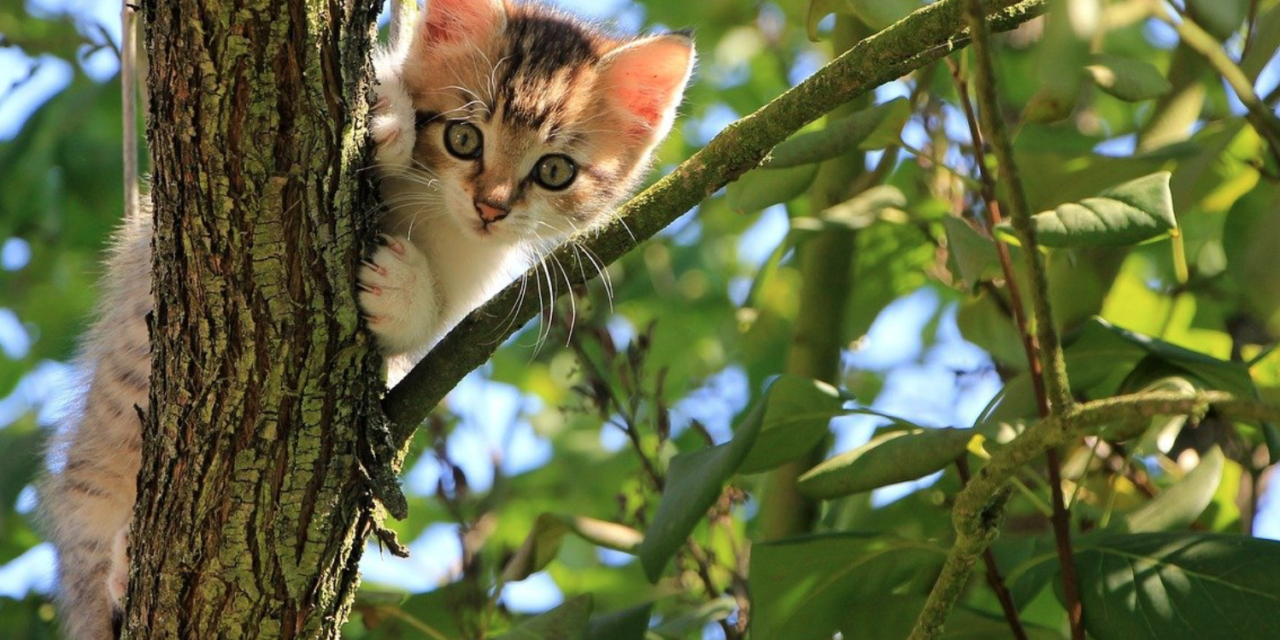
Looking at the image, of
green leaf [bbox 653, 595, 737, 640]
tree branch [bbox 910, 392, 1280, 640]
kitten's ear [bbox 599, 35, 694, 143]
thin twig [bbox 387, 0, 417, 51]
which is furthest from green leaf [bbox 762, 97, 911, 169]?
thin twig [bbox 387, 0, 417, 51]

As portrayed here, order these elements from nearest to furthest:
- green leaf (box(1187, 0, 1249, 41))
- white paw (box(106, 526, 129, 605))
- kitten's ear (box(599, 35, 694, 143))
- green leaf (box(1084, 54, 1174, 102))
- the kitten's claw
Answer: green leaf (box(1187, 0, 1249, 41)) < green leaf (box(1084, 54, 1174, 102)) < the kitten's claw < white paw (box(106, 526, 129, 605)) < kitten's ear (box(599, 35, 694, 143))

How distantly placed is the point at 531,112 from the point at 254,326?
1218 mm

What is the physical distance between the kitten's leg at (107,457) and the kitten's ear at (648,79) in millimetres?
1176

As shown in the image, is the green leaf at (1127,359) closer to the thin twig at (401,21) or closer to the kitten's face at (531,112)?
the kitten's face at (531,112)

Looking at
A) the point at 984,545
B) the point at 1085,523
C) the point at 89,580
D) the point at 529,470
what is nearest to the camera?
the point at 984,545

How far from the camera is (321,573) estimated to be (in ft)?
5.97

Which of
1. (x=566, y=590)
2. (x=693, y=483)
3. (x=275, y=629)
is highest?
(x=693, y=483)

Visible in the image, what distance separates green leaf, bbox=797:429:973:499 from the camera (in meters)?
1.89

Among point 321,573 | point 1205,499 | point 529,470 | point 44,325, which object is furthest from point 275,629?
point 44,325

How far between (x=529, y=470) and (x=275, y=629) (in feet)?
8.52

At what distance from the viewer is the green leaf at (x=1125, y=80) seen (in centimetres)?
189

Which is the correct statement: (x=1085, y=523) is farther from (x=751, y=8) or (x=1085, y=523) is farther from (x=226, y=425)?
(x=751, y=8)

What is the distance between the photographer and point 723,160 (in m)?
1.85

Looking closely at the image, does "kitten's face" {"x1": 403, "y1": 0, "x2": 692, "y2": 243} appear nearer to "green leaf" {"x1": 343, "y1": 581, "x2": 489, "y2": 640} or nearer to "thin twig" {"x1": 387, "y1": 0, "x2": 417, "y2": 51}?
"thin twig" {"x1": 387, "y1": 0, "x2": 417, "y2": 51}
